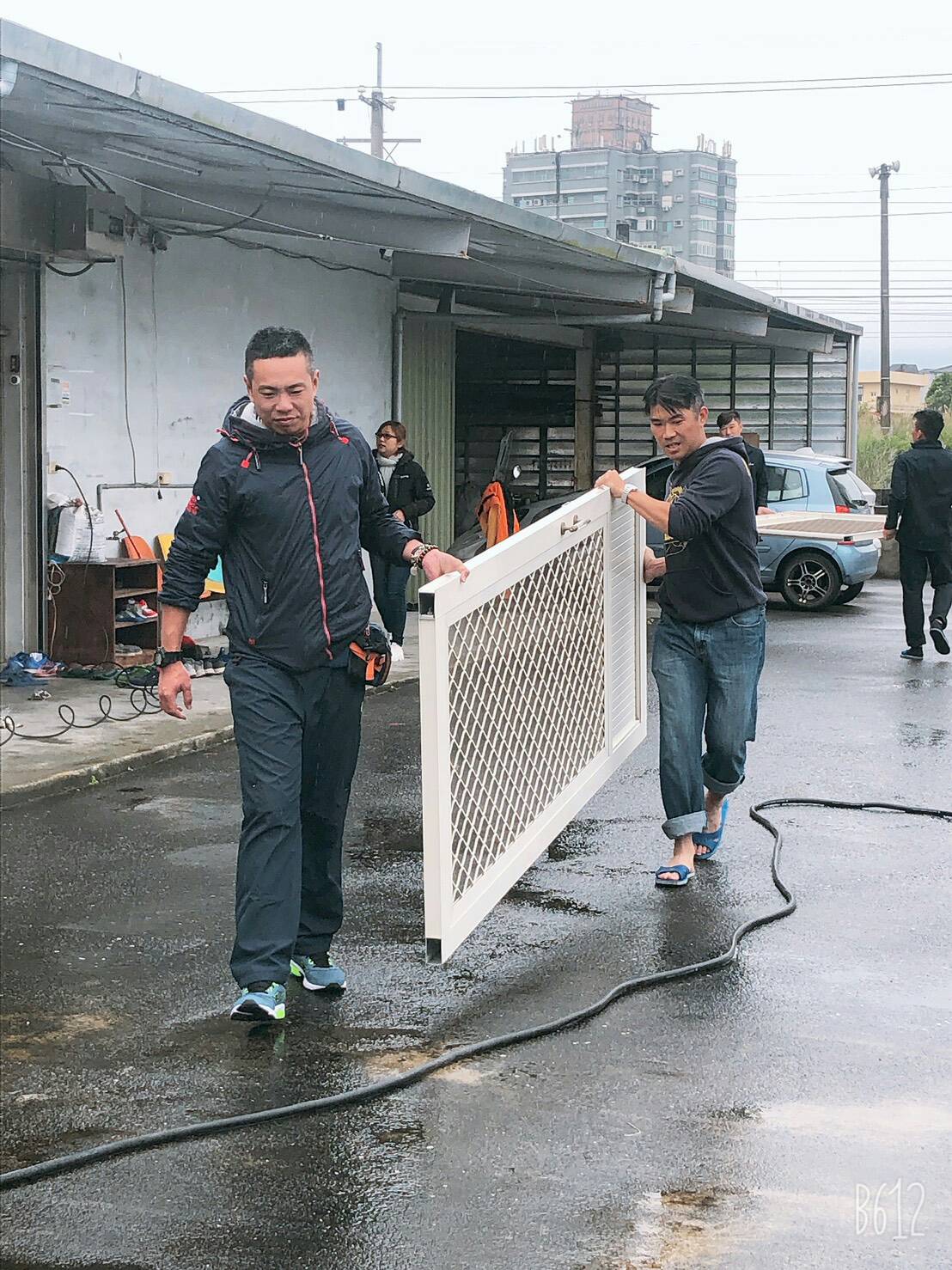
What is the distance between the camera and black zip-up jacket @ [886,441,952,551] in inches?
503

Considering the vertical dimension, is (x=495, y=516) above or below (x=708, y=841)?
above

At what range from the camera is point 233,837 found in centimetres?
700

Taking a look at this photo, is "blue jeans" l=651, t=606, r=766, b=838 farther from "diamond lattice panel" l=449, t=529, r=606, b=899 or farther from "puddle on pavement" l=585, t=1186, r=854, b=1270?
"puddle on pavement" l=585, t=1186, r=854, b=1270

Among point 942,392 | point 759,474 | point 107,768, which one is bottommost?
point 107,768

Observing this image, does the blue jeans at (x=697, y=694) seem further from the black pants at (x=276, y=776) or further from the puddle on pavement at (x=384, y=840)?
the black pants at (x=276, y=776)

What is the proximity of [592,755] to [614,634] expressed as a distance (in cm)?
54

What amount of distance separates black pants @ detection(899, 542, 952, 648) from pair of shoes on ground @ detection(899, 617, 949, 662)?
0.05 metres

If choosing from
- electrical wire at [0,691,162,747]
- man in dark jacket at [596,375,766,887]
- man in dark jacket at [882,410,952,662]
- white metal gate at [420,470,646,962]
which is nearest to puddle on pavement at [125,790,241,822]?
electrical wire at [0,691,162,747]

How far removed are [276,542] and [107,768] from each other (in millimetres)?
4024

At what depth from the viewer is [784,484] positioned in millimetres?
17922

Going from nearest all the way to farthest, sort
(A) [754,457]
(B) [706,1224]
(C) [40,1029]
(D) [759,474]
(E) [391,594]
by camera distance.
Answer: (B) [706,1224] → (C) [40,1029] → (E) [391,594] → (A) [754,457] → (D) [759,474]

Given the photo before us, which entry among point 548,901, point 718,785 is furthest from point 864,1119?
point 718,785

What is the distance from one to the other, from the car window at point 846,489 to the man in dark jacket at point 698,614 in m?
11.9

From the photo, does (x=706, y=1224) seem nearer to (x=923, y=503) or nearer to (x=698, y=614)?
(x=698, y=614)
